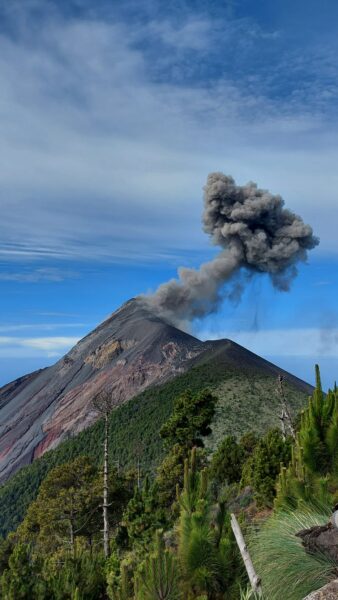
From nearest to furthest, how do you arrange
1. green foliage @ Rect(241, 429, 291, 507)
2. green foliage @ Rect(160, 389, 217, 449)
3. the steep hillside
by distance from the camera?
1. green foliage @ Rect(241, 429, 291, 507)
2. green foliage @ Rect(160, 389, 217, 449)
3. the steep hillside

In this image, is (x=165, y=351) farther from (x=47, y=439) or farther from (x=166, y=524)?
(x=166, y=524)

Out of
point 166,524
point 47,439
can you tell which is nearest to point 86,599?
point 166,524

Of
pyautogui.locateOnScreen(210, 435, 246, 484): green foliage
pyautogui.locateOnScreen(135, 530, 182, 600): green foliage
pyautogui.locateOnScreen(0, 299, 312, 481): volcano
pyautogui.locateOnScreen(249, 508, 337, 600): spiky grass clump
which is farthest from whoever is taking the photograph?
pyautogui.locateOnScreen(0, 299, 312, 481): volcano

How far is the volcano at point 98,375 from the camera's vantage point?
120m

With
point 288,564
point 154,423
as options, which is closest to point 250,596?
point 288,564

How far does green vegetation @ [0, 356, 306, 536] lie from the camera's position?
259 ft

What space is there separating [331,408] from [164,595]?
17.3ft

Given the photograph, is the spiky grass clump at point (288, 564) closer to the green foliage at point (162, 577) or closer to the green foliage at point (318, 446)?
the green foliage at point (162, 577)

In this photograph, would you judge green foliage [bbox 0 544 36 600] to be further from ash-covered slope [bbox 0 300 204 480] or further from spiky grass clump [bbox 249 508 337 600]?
ash-covered slope [bbox 0 300 204 480]

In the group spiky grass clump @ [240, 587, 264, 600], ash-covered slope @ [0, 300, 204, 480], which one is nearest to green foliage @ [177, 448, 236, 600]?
spiky grass clump @ [240, 587, 264, 600]

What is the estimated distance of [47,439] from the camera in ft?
393

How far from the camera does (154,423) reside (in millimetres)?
93188

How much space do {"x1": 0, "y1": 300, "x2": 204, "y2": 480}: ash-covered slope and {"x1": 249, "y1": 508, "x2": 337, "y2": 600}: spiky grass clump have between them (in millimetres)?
112270

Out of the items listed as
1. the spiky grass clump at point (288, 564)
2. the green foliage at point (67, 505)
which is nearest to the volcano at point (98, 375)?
the green foliage at point (67, 505)
